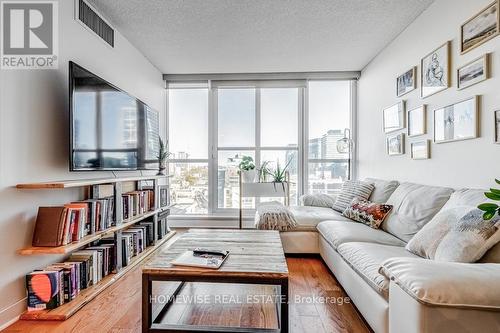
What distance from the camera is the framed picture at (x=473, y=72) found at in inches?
72.2

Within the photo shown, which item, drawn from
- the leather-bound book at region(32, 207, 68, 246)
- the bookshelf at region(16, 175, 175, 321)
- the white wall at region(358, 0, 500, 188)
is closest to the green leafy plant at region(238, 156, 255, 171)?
the bookshelf at region(16, 175, 175, 321)

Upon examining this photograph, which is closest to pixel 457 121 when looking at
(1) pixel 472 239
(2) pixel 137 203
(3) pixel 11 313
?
(1) pixel 472 239

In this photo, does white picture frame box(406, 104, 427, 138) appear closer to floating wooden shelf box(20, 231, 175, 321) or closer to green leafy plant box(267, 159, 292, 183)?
green leafy plant box(267, 159, 292, 183)

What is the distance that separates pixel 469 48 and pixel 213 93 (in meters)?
3.34

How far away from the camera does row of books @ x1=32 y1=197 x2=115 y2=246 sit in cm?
182

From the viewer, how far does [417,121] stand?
2.68 m

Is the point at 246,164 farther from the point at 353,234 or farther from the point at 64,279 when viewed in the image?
the point at 64,279

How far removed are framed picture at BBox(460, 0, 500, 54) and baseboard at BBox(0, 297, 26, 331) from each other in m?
3.56

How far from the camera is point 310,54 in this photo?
3.57m

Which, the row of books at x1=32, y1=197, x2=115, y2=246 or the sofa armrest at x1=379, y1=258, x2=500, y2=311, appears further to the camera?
the row of books at x1=32, y1=197, x2=115, y2=246

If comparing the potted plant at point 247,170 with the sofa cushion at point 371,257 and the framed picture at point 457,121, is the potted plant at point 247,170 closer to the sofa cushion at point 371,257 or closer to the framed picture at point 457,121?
the sofa cushion at point 371,257

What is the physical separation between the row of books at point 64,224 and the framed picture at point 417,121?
2977 mm

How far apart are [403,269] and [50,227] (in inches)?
83.1

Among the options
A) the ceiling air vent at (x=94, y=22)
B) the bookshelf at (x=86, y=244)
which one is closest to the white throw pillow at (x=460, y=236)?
the bookshelf at (x=86, y=244)
